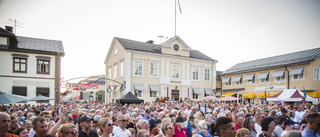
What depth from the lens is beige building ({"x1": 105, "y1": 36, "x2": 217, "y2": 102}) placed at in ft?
96.5

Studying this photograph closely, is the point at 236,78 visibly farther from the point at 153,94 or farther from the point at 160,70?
the point at 153,94

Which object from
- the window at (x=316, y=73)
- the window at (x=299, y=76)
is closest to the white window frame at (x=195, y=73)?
the window at (x=299, y=76)

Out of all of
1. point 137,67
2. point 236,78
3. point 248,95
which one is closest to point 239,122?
point 137,67

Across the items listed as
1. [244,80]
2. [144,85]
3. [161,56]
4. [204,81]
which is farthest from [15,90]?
[244,80]

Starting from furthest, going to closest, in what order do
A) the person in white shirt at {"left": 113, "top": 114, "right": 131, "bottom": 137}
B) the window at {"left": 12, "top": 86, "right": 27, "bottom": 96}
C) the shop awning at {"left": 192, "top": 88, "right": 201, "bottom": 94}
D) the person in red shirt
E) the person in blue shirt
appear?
1. the shop awning at {"left": 192, "top": 88, "right": 201, "bottom": 94}
2. the window at {"left": 12, "top": 86, "right": 27, "bottom": 96}
3. the person in red shirt
4. the person in white shirt at {"left": 113, "top": 114, "right": 131, "bottom": 137}
5. the person in blue shirt

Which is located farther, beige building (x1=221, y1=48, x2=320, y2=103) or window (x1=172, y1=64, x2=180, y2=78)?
A: window (x1=172, y1=64, x2=180, y2=78)

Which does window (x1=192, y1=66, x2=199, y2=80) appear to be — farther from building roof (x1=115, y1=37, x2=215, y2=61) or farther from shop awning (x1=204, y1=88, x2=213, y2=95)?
shop awning (x1=204, y1=88, x2=213, y2=95)

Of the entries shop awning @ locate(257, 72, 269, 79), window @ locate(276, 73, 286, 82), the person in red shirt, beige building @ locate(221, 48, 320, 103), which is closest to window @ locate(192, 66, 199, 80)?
beige building @ locate(221, 48, 320, 103)

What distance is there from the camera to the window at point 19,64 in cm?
2644

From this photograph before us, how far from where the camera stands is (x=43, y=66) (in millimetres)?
27812

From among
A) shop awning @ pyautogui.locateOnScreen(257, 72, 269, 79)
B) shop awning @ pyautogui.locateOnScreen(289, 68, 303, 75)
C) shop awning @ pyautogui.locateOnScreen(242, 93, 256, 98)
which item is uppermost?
shop awning @ pyautogui.locateOnScreen(289, 68, 303, 75)

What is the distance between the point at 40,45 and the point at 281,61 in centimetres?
3293

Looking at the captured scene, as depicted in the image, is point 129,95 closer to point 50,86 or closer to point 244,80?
point 50,86

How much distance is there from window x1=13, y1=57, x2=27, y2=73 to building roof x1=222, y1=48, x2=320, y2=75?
98.6 feet
